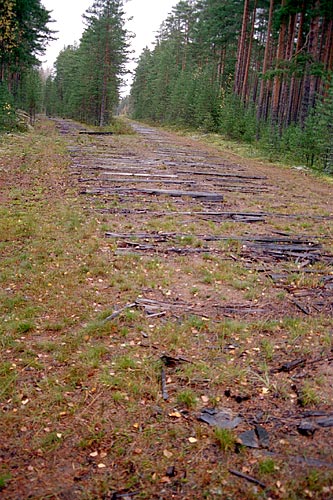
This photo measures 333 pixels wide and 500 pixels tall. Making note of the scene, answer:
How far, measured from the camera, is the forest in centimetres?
1895

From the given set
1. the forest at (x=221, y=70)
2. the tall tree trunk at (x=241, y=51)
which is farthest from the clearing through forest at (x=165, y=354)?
the tall tree trunk at (x=241, y=51)

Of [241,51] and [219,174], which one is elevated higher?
[241,51]

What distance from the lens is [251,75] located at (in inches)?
1574

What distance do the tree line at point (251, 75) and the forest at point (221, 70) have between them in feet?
0.23

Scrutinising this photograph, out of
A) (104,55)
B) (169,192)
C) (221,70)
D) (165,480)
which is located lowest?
(165,480)

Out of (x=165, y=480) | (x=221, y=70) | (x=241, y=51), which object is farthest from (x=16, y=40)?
(x=165, y=480)

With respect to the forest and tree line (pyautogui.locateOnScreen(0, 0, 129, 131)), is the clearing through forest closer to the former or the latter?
the forest

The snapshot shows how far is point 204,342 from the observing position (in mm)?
4246

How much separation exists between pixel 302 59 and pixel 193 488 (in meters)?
20.2

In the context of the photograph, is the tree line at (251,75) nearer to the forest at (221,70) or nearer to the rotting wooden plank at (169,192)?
the forest at (221,70)

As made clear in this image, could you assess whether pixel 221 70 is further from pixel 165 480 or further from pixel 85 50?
pixel 165 480

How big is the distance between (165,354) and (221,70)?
38.4 m

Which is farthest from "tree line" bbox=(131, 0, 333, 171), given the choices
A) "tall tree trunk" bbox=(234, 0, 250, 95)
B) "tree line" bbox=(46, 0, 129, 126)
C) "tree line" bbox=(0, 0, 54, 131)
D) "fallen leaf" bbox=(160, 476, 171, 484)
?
"fallen leaf" bbox=(160, 476, 171, 484)

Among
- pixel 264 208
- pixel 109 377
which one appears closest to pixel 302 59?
pixel 264 208
